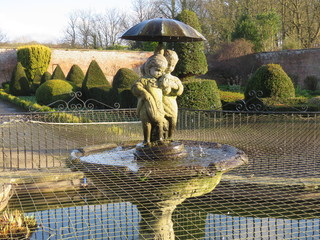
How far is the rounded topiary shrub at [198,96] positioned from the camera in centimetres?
1132

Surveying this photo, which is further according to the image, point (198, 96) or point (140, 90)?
point (198, 96)

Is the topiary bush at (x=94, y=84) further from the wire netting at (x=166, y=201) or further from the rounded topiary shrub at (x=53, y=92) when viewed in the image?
the wire netting at (x=166, y=201)

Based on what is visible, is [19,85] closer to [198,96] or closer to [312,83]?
[198,96]

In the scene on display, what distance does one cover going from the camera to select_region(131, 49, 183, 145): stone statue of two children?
17.1ft

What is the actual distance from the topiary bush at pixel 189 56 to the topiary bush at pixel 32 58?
1462cm

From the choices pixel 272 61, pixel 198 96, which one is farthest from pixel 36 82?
pixel 198 96

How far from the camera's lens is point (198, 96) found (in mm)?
11414

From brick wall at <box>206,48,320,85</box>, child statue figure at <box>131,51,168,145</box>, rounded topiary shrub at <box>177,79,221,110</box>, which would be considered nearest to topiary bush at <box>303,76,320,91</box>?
brick wall at <box>206,48,320,85</box>

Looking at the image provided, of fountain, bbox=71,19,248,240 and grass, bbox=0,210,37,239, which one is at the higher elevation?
fountain, bbox=71,19,248,240

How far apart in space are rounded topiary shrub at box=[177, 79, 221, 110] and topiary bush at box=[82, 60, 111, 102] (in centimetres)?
446

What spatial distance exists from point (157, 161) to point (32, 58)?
21057mm

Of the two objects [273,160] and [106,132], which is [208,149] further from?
[106,132]

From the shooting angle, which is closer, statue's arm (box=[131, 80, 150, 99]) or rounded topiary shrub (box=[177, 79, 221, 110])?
statue's arm (box=[131, 80, 150, 99])

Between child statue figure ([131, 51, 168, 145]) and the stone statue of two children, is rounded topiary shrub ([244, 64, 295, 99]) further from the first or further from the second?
child statue figure ([131, 51, 168, 145])
